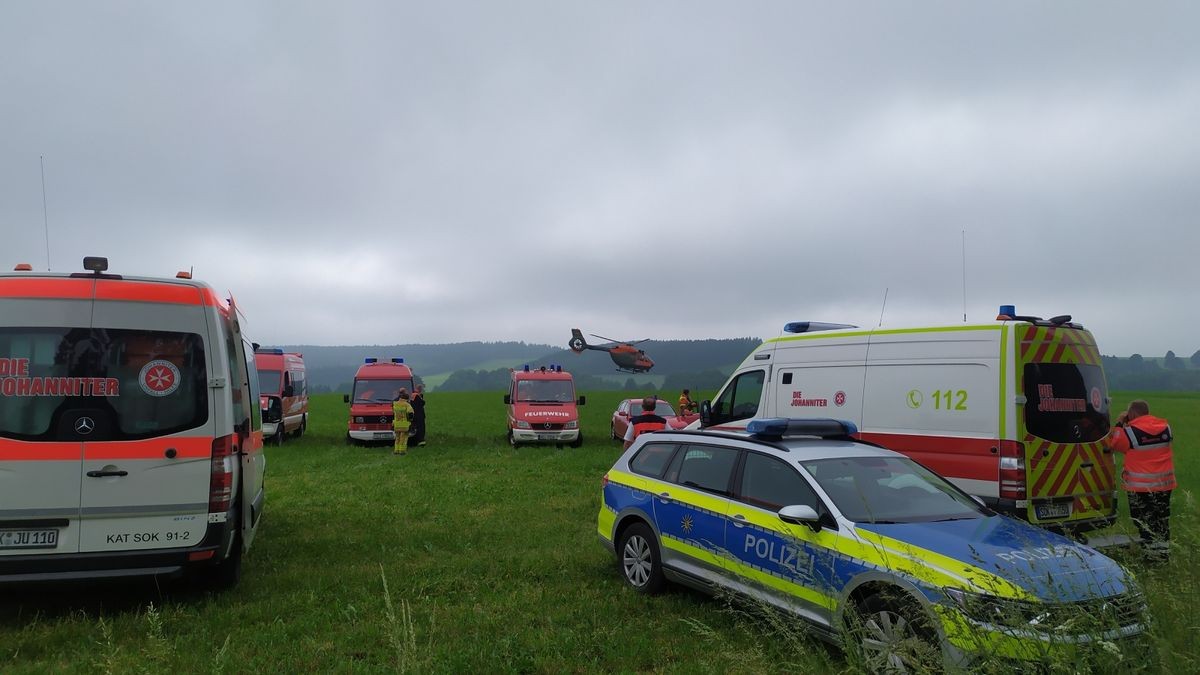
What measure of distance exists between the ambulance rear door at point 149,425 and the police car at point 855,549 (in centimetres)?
358

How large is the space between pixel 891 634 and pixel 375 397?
63.5 ft

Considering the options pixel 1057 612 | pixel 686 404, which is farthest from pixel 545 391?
pixel 1057 612

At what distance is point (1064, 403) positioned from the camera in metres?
7.68

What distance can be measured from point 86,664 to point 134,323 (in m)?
2.40

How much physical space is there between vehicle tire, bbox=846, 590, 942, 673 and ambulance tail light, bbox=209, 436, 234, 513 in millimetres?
4581

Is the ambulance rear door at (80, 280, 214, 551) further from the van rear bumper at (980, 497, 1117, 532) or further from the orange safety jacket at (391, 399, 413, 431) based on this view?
the orange safety jacket at (391, 399, 413, 431)

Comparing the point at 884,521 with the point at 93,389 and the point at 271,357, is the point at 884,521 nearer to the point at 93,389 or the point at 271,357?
the point at 93,389

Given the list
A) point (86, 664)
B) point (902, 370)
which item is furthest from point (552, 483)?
point (86, 664)

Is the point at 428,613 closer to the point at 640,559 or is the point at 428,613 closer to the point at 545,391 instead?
the point at 640,559

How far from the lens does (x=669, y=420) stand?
18094 mm

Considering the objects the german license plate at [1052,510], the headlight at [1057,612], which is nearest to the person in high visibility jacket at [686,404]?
the german license plate at [1052,510]

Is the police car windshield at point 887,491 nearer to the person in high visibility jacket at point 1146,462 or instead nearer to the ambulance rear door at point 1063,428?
the ambulance rear door at point 1063,428

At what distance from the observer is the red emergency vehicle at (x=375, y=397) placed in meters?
21.1

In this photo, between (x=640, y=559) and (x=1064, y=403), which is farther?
(x=1064, y=403)
